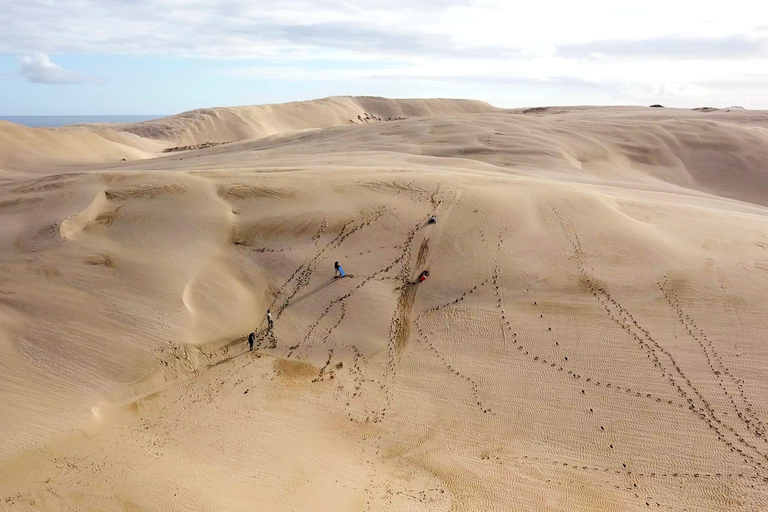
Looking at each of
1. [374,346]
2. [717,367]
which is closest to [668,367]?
[717,367]

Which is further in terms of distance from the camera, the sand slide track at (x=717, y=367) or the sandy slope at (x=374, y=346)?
the sand slide track at (x=717, y=367)

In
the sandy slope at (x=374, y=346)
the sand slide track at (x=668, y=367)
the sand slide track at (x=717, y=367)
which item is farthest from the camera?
the sand slide track at (x=717, y=367)

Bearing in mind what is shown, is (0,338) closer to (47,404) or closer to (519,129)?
(47,404)

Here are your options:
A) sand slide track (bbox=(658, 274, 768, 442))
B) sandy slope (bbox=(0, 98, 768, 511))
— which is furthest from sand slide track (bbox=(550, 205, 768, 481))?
sand slide track (bbox=(658, 274, 768, 442))

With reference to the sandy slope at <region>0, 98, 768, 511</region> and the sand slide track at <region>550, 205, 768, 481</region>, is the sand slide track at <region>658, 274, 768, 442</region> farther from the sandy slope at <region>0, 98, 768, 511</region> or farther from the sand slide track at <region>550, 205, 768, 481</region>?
the sand slide track at <region>550, 205, 768, 481</region>

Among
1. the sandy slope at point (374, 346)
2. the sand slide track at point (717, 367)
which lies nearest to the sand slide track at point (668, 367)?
the sandy slope at point (374, 346)

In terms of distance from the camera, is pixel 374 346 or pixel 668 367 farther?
pixel 374 346

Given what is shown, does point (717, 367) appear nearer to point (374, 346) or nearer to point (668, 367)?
point (668, 367)

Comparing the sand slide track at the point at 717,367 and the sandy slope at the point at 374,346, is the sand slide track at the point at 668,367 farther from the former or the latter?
the sand slide track at the point at 717,367
